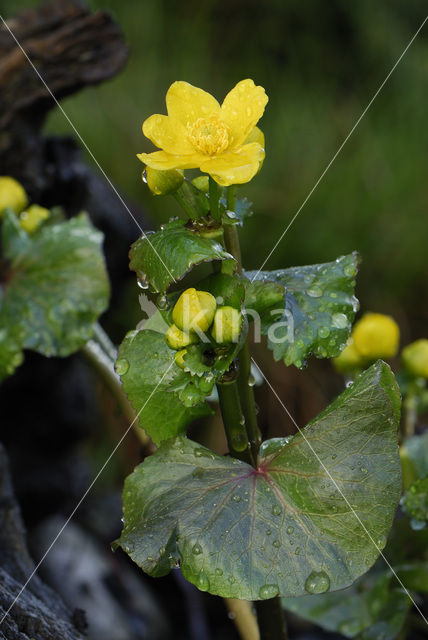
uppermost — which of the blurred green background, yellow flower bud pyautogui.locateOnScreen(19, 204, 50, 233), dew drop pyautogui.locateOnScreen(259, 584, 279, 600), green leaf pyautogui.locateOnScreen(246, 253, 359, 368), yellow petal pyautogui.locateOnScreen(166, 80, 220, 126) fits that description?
yellow petal pyautogui.locateOnScreen(166, 80, 220, 126)

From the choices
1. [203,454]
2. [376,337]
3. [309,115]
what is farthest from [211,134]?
[309,115]

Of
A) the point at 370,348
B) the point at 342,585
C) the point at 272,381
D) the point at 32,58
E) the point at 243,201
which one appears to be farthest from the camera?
the point at 272,381

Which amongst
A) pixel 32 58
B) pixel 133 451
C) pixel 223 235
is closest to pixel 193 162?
pixel 223 235

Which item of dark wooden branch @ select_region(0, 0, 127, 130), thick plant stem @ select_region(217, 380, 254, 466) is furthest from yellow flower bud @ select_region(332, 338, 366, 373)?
dark wooden branch @ select_region(0, 0, 127, 130)

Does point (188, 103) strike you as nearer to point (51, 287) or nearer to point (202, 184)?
point (202, 184)

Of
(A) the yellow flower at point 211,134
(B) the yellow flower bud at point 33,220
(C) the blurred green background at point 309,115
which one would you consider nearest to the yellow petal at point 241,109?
(A) the yellow flower at point 211,134

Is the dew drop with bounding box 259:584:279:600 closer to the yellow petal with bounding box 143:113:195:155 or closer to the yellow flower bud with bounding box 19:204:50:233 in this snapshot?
the yellow petal with bounding box 143:113:195:155

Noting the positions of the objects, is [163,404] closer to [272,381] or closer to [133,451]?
[133,451]
